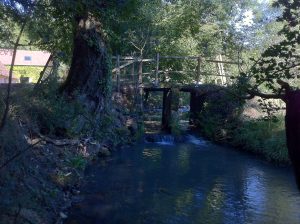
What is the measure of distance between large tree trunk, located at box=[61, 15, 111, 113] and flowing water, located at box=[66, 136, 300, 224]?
7.71 ft

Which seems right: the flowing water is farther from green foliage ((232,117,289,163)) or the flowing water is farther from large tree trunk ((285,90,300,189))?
large tree trunk ((285,90,300,189))

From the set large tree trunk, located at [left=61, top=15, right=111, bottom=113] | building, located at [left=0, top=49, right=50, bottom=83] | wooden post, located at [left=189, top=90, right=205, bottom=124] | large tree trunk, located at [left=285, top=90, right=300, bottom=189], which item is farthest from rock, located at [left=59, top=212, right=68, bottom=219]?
building, located at [left=0, top=49, right=50, bottom=83]

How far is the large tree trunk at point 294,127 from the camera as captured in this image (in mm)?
4156

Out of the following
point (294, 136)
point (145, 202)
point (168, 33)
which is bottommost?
point (145, 202)

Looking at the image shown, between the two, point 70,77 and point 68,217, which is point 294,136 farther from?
point 70,77

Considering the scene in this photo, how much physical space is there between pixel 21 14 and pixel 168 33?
2179 centimetres

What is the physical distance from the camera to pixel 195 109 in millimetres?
23812

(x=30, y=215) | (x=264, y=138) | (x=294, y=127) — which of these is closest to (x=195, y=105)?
(x=264, y=138)

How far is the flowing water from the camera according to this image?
979 cm

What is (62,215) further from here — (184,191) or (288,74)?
(288,74)

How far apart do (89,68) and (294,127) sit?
12.4m

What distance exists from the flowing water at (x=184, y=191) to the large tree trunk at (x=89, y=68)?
2.35 metres

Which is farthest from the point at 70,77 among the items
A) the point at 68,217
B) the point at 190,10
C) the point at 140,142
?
the point at 190,10

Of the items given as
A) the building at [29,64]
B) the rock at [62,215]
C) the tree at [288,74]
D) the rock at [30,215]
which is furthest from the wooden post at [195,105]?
the building at [29,64]
